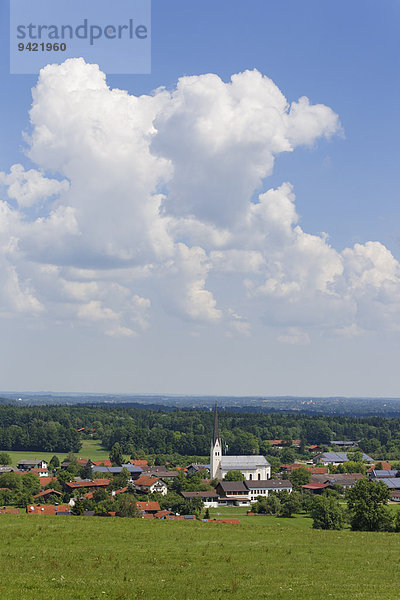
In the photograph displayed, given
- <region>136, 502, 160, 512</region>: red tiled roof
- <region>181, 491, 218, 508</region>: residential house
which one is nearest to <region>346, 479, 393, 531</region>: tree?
<region>136, 502, 160, 512</region>: red tiled roof

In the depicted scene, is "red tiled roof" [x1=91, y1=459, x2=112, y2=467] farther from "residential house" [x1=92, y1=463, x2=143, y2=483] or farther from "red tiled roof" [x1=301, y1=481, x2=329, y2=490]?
"red tiled roof" [x1=301, y1=481, x2=329, y2=490]

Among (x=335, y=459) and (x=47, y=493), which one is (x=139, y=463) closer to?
(x=47, y=493)

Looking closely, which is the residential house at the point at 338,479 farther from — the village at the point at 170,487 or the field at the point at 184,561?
the field at the point at 184,561

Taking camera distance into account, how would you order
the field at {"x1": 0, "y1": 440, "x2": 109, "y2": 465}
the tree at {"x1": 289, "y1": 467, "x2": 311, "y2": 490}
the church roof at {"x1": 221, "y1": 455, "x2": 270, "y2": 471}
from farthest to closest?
the field at {"x1": 0, "y1": 440, "x2": 109, "y2": 465}, the church roof at {"x1": 221, "y1": 455, "x2": 270, "y2": 471}, the tree at {"x1": 289, "y1": 467, "x2": 311, "y2": 490}

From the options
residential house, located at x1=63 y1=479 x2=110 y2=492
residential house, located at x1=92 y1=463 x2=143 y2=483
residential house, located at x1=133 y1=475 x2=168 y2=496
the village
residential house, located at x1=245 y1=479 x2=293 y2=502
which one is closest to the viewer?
the village

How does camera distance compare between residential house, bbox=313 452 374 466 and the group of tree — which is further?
residential house, bbox=313 452 374 466

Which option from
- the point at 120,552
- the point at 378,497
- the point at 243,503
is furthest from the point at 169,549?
the point at 243,503
